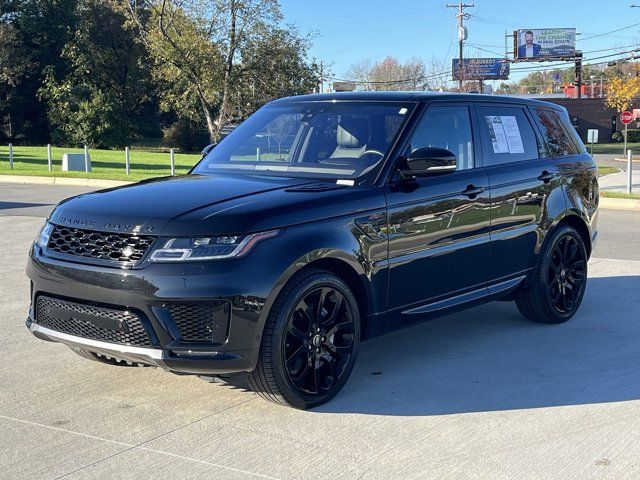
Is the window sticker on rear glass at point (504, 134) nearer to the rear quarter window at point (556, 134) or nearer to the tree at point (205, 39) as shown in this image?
the rear quarter window at point (556, 134)

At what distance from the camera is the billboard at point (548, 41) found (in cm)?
10016

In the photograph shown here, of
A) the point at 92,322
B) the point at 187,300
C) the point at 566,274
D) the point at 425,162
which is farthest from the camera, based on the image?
the point at 566,274

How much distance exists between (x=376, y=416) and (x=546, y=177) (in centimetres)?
290

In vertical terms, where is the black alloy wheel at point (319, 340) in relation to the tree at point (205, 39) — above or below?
below

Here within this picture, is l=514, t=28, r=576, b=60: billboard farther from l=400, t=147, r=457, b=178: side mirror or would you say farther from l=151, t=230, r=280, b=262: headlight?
l=151, t=230, r=280, b=262: headlight


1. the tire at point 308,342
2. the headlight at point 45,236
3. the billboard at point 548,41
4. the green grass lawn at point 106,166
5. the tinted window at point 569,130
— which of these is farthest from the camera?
the billboard at point 548,41

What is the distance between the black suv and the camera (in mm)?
4289

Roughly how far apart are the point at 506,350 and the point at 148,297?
2943mm

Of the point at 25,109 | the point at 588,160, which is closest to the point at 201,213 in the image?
the point at 588,160

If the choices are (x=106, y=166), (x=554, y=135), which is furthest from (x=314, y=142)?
(x=106, y=166)

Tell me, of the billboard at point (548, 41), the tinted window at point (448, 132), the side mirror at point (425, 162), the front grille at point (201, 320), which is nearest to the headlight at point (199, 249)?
the front grille at point (201, 320)

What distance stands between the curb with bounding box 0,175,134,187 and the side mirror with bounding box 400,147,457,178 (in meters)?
17.8

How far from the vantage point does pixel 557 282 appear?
6793 mm

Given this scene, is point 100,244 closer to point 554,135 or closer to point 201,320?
point 201,320
